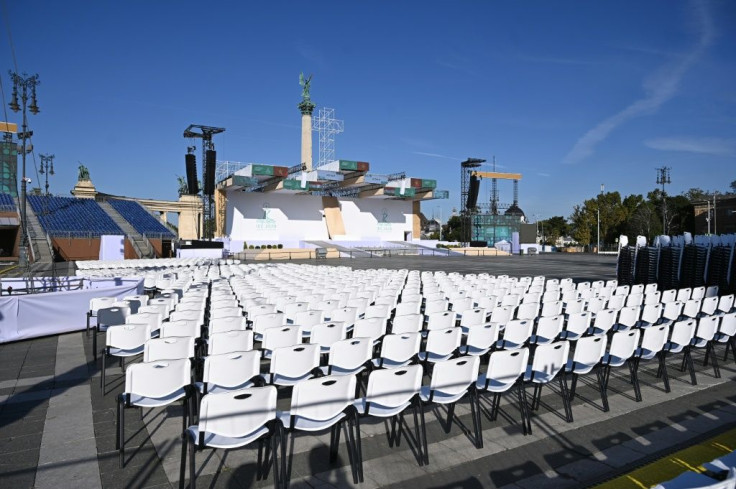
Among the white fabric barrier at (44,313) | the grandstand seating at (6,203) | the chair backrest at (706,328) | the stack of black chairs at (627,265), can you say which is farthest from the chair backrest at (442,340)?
the grandstand seating at (6,203)

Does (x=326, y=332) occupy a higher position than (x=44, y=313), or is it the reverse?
(x=326, y=332)

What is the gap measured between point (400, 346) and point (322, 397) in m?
1.61

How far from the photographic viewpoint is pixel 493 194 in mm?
66875

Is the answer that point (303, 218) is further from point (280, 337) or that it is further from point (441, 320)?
point (280, 337)

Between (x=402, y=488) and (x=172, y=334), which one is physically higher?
(x=172, y=334)

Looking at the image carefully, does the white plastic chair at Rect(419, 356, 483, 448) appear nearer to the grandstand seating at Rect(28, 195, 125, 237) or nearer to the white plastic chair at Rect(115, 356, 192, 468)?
the white plastic chair at Rect(115, 356, 192, 468)

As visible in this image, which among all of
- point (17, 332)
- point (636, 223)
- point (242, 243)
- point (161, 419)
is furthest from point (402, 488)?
point (636, 223)

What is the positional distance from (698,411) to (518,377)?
2.09m

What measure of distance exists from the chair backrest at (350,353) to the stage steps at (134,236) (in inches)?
1414

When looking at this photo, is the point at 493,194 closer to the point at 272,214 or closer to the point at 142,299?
the point at 272,214

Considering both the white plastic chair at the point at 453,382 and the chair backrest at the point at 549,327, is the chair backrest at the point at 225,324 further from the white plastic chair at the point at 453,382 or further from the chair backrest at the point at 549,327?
the chair backrest at the point at 549,327

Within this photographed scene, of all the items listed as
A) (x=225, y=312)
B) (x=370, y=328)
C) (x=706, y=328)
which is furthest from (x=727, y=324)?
(x=225, y=312)

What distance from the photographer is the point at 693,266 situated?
39.5 feet

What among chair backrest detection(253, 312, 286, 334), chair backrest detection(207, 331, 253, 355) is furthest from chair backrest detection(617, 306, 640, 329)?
chair backrest detection(207, 331, 253, 355)
